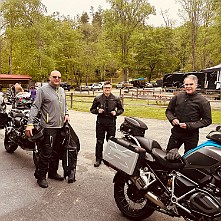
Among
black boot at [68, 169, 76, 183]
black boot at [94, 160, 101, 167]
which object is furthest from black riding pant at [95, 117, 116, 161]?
black boot at [68, 169, 76, 183]

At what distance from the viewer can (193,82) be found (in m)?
→ 3.70

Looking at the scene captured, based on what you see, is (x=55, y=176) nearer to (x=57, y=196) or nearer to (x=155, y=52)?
(x=57, y=196)

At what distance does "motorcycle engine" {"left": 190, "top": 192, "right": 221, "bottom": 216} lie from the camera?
2412 millimetres

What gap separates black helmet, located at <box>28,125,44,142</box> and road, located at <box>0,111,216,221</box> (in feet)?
2.55

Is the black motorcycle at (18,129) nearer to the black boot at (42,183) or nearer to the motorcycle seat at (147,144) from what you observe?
the black boot at (42,183)

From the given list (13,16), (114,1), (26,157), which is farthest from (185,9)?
(26,157)

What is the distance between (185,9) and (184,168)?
1286 inches

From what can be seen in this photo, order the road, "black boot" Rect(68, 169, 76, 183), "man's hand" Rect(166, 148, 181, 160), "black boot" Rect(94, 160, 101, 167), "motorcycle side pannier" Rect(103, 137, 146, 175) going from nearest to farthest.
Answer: "man's hand" Rect(166, 148, 181, 160) → "motorcycle side pannier" Rect(103, 137, 146, 175) → the road → "black boot" Rect(68, 169, 76, 183) → "black boot" Rect(94, 160, 101, 167)

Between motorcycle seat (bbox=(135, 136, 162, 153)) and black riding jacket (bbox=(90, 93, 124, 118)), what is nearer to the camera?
motorcycle seat (bbox=(135, 136, 162, 153))

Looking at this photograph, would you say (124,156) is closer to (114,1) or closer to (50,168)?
(50,168)

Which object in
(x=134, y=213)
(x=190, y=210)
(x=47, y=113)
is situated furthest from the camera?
(x=47, y=113)

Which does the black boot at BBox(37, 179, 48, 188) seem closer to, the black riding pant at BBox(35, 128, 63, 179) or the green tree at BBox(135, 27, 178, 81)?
the black riding pant at BBox(35, 128, 63, 179)

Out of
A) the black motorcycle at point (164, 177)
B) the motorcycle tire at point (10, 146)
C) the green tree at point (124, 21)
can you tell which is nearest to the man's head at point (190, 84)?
the black motorcycle at point (164, 177)

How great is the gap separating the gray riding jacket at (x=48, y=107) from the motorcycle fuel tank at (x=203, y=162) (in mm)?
2190
